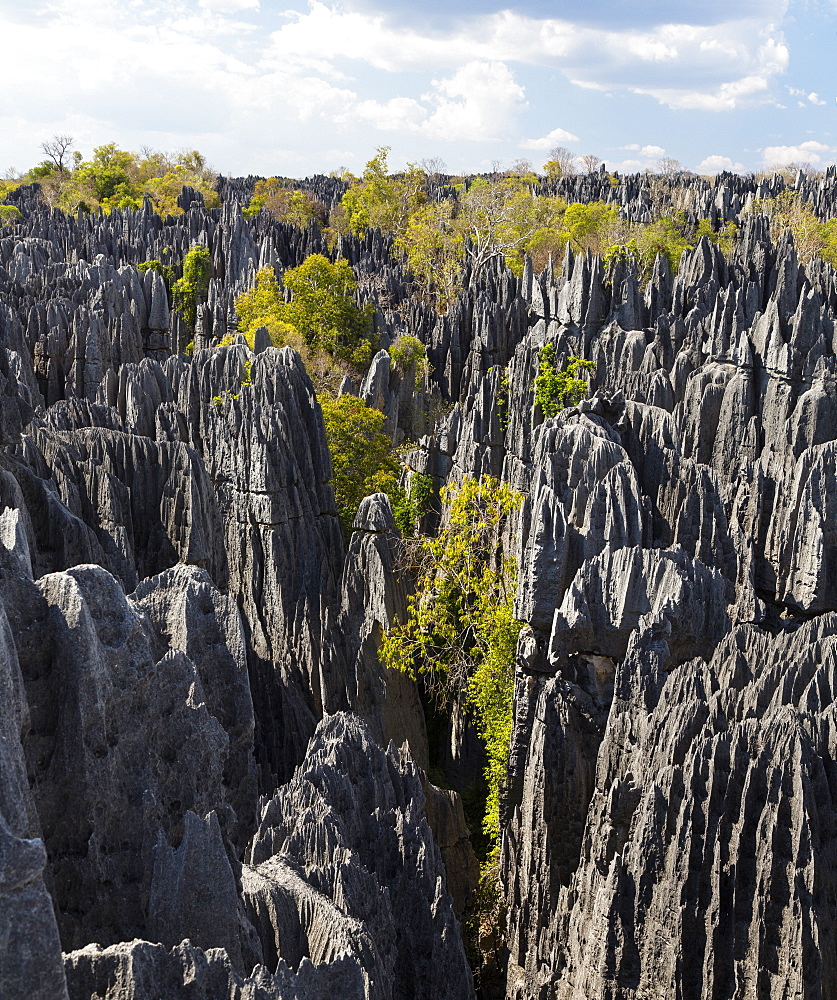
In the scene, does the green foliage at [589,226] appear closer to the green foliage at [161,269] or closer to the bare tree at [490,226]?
the bare tree at [490,226]

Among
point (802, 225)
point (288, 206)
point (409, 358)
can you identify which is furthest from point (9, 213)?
point (802, 225)

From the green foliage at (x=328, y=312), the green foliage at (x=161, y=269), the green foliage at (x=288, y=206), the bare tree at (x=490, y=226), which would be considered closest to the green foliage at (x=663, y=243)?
the bare tree at (x=490, y=226)

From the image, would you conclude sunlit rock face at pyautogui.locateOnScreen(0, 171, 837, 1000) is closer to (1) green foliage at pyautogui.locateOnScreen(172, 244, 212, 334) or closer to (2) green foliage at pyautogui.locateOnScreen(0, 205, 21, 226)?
(1) green foliage at pyautogui.locateOnScreen(172, 244, 212, 334)

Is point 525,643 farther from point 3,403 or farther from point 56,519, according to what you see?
point 3,403

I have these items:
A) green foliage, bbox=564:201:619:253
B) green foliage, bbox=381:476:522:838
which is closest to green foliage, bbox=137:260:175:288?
green foliage, bbox=564:201:619:253

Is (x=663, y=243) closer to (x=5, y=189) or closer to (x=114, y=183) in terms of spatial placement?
(x=114, y=183)

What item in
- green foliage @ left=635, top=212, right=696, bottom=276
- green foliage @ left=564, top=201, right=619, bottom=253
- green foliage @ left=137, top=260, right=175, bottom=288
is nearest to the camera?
green foliage @ left=635, top=212, right=696, bottom=276
